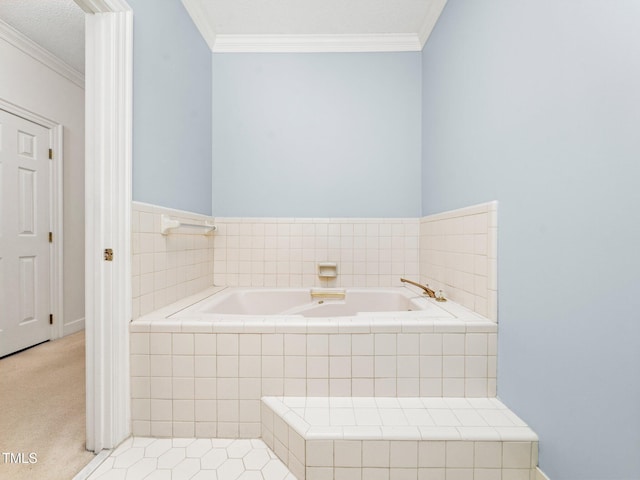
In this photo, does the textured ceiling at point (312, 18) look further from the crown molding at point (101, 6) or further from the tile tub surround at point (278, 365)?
the tile tub surround at point (278, 365)

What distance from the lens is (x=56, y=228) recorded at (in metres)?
2.51

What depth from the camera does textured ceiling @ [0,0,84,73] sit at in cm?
193

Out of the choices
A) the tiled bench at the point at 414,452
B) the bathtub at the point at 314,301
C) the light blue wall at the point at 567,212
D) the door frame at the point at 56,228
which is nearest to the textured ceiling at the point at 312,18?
the light blue wall at the point at 567,212

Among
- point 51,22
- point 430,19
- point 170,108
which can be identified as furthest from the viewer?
point 51,22

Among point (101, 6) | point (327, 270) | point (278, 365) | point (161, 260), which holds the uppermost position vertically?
point (101, 6)

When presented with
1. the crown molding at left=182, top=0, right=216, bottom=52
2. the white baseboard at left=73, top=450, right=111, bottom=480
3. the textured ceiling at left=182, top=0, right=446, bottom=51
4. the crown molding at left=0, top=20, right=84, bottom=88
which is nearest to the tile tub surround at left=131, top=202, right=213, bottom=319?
the white baseboard at left=73, top=450, right=111, bottom=480

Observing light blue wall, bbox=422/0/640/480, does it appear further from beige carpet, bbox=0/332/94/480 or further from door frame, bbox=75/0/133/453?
beige carpet, bbox=0/332/94/480

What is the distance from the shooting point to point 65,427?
51.5 inches

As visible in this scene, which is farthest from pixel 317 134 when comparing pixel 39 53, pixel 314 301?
pixel 39 53

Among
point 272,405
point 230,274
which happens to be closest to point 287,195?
point 230,274

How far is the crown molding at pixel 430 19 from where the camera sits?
1844mm

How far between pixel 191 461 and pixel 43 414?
0.91 metres

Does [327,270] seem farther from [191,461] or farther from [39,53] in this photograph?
[39,53]

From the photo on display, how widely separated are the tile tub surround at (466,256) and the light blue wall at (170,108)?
5.37 feet
